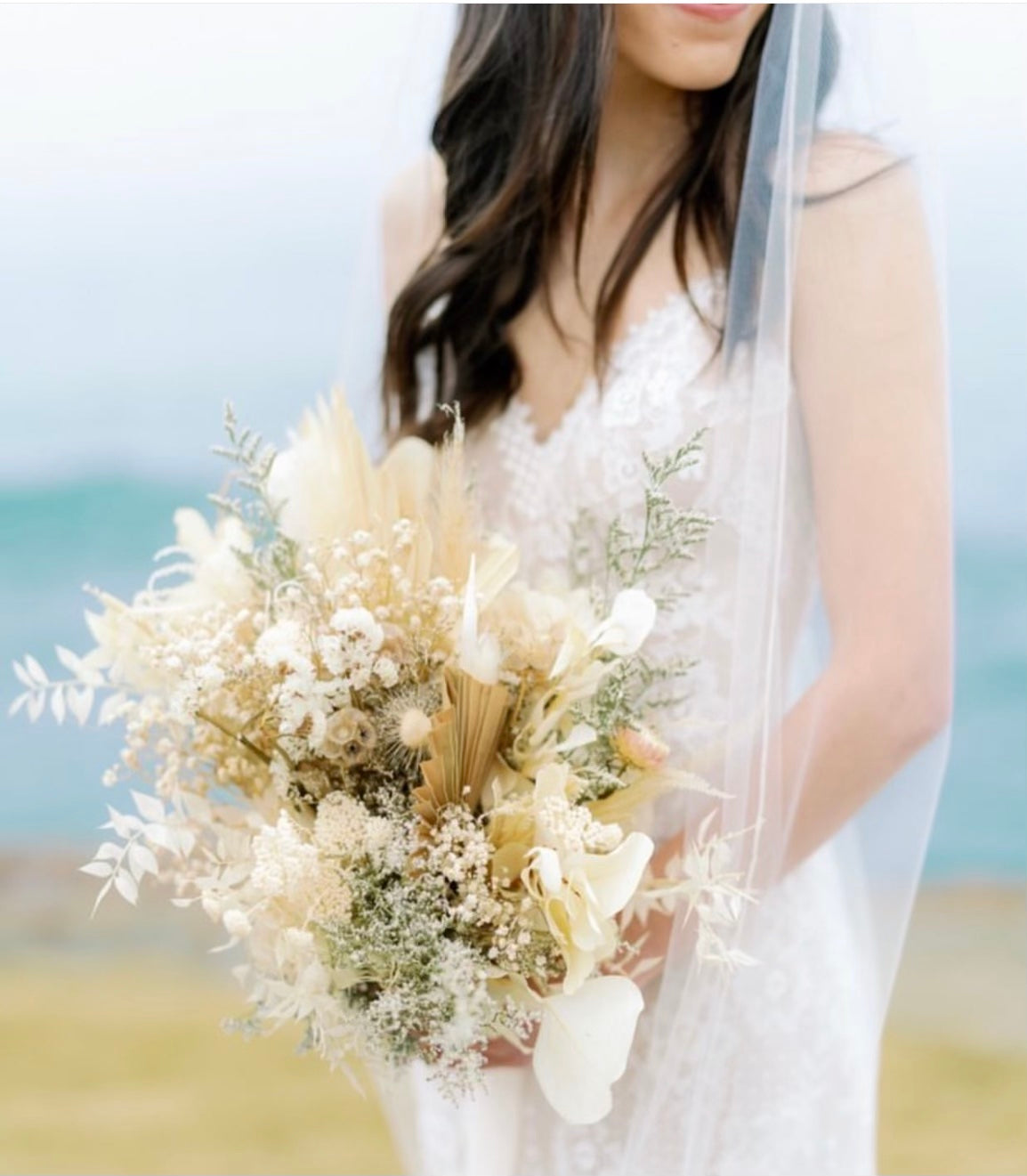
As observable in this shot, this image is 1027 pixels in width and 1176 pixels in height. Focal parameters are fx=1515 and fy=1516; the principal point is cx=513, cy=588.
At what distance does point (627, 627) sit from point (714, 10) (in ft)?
2.53

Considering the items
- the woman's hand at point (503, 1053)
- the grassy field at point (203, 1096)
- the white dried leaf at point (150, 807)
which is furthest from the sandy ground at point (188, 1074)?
the white dried leaf at point (150, 807)

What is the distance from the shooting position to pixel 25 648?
21.8ft

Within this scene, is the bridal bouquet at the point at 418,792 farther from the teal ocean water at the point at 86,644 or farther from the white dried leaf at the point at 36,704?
the teal ocean water at the point at 86,644

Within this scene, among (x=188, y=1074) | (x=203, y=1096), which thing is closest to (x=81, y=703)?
(x=203, y=1096)

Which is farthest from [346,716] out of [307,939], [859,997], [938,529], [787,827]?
[859,997]

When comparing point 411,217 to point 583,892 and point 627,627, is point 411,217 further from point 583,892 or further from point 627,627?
point 583,892

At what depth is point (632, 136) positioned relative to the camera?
1.85 metres

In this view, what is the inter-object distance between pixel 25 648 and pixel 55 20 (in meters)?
2.63

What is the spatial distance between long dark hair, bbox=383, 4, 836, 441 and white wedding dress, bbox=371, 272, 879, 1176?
115mm

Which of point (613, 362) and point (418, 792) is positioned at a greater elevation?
point (613, 362)

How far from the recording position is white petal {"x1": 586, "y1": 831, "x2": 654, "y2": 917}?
3.89 ft

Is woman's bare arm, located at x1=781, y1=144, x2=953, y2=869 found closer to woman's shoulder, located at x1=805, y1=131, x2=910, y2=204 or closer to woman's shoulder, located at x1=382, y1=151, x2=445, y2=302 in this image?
woman's shoulder, located at x1=805, y1=131, x2=910, y2=204

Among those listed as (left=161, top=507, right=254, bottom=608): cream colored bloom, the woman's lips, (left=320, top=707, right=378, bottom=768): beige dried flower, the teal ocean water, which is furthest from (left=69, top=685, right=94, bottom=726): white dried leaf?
the teal ocean water

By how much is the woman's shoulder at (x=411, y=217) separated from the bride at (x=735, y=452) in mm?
79
